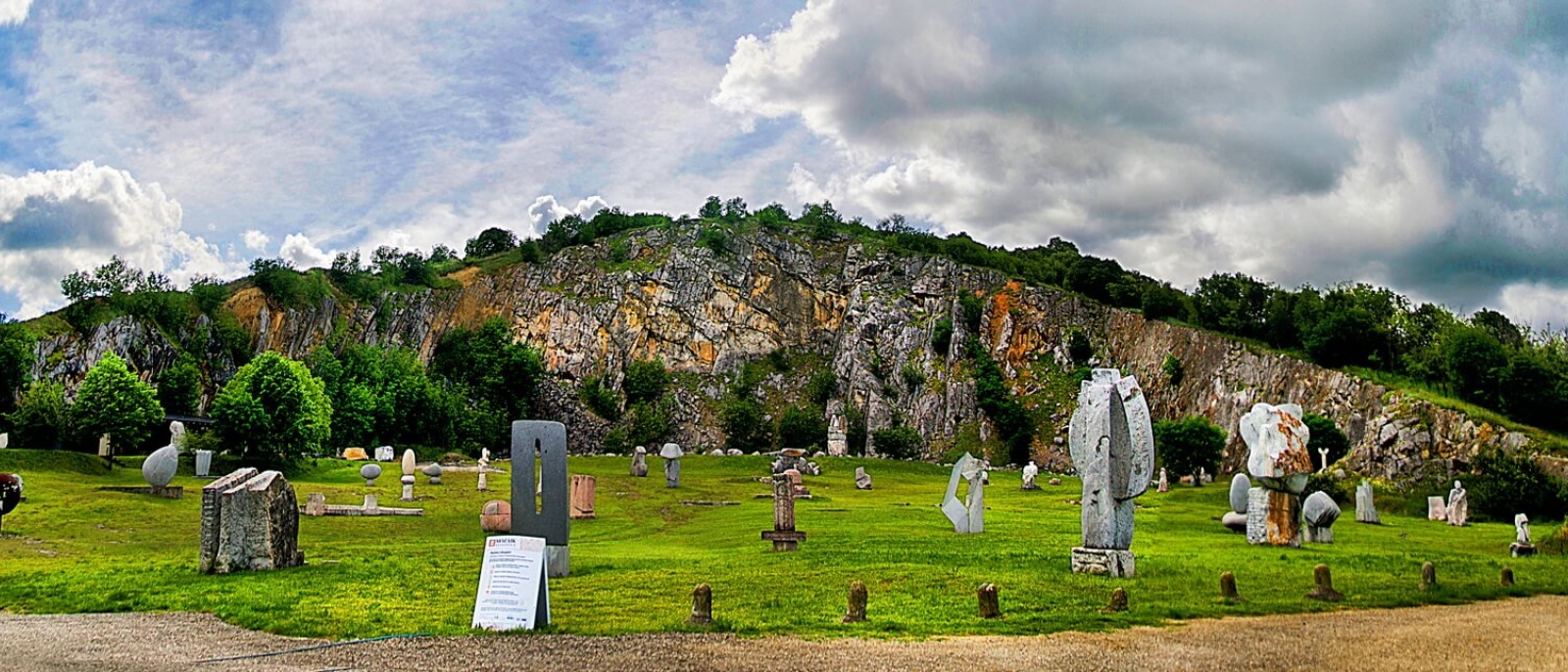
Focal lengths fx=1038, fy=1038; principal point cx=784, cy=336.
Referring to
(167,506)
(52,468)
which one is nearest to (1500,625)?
(167,506)

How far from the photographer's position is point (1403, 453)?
60.4 m

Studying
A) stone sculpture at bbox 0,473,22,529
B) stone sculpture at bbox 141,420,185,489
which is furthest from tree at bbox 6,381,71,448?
stone sculpture at bbox 0,473,22,529

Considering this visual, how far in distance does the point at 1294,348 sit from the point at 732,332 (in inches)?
2663

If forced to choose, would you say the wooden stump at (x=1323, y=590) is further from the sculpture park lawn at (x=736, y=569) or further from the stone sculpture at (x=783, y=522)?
the stone sculpture at (x=783, y=522)

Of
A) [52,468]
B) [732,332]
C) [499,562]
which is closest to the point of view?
[499,562]

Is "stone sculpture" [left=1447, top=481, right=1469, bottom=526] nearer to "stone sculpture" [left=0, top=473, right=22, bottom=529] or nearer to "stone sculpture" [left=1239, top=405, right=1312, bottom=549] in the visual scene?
"stone sculpture" [left=1239, top=405, right=1312, bottom=549]

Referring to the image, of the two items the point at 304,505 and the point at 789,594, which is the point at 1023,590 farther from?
the point at 304,505

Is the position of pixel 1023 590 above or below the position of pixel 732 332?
below

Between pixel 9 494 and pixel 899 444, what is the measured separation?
7496cm

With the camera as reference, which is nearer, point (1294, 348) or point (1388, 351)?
point (1388, 351)

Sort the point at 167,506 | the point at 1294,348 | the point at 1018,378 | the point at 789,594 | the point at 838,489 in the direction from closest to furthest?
the point at 789,594 < the point at 167,506 < the point at 838,489 < the point at 1294,348 < the point at 1018,378

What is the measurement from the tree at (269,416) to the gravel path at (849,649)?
3925 cm

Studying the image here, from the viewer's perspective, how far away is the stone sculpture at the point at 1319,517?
2756 cm

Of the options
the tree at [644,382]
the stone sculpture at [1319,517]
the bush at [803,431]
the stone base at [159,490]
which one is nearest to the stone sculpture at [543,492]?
the stone sculpture at [1319,517]
